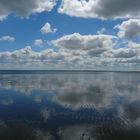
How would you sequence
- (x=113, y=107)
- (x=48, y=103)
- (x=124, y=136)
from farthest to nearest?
(x=48, y=103) → (x=113, y=107) → (x=124, y=136)

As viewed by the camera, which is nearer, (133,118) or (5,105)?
(133,118)

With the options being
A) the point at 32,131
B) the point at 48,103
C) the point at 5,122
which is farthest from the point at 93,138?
the point at 48,103

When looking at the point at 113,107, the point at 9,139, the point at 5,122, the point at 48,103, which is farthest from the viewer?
the point at 48,103

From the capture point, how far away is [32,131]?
85.6 ft

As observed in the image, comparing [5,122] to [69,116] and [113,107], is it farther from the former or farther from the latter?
[113,107]

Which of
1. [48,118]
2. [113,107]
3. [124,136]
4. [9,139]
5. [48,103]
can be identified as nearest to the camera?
[9,139]

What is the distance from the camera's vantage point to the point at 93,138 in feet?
79.1

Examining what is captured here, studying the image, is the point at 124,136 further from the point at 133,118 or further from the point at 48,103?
the point at 48,103

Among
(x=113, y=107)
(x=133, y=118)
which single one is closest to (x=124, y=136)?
(x=133, y=118)

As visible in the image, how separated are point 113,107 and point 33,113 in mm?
13792

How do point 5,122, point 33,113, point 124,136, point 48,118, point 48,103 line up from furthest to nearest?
1. point 48,103
2. point 33,113
3. point 48,118
4. point 5,122
5. point 124,136

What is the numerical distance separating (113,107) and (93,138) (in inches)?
706

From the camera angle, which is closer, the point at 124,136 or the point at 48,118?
the point at 124,136

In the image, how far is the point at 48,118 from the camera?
1266 inches
